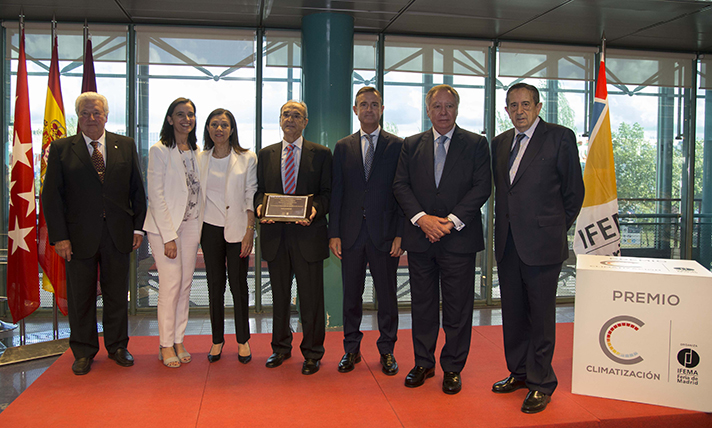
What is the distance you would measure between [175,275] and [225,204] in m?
0.58

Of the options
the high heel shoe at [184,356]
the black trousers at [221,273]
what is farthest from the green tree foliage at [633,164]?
the high heel shoe at [184,356]

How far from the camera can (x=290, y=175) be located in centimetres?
323

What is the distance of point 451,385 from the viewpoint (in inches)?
114

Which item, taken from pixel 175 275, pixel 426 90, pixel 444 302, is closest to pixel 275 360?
pixel 175 275

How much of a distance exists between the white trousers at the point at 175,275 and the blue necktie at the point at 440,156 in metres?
1.61

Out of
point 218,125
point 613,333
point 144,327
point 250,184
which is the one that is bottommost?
point 144,327

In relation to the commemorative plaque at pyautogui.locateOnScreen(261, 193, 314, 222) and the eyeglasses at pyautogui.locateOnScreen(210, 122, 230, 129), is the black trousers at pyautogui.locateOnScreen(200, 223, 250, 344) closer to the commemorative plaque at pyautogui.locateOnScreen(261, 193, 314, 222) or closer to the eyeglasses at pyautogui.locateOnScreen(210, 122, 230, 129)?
the commemorative plaque at pyautogui.locateOnScreen(261, 193, 314, 222)

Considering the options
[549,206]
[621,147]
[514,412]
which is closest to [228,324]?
[514,412]

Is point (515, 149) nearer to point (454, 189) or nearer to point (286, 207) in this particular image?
point (454, 189)

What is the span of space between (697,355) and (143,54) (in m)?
5.59

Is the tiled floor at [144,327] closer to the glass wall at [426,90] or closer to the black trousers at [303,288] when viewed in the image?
the glass wall at [426,90]

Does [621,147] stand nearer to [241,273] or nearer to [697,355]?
[697,355]

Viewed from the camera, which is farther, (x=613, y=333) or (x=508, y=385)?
(x=508, y=385)

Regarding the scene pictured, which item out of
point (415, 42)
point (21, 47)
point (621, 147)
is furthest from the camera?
point (621, 147)
